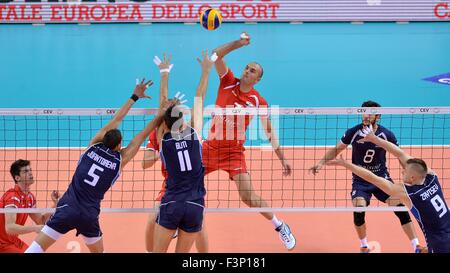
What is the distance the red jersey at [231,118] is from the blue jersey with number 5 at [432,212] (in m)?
2.75

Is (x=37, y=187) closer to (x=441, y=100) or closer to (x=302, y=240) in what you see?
(x=302, y=240)

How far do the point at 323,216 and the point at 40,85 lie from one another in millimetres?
9813

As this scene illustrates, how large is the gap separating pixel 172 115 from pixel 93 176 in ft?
3.80

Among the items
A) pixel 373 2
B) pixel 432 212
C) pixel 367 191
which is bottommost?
pixel 367 191

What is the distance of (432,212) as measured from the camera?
7211 millimetres

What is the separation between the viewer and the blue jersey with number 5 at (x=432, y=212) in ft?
23.6

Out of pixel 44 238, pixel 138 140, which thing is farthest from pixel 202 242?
pixel 44 238

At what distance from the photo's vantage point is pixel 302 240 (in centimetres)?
951

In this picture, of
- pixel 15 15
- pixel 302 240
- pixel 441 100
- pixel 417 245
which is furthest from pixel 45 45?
pixel 417 245

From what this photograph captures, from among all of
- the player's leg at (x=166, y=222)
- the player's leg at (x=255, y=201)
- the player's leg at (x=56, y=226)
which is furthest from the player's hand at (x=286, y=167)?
the player's leg at (x=56, y=226)

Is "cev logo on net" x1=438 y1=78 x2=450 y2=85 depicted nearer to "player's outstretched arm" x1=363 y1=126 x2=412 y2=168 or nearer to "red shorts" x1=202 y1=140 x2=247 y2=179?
"red shorts" x1=202 y1=140 x2=247 y2=179

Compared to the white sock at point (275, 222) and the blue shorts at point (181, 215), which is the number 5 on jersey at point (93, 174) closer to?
the blue shorts at point (181, 215)

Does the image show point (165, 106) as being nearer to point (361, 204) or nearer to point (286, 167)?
point (286, 167)

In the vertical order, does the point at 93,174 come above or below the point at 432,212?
above
